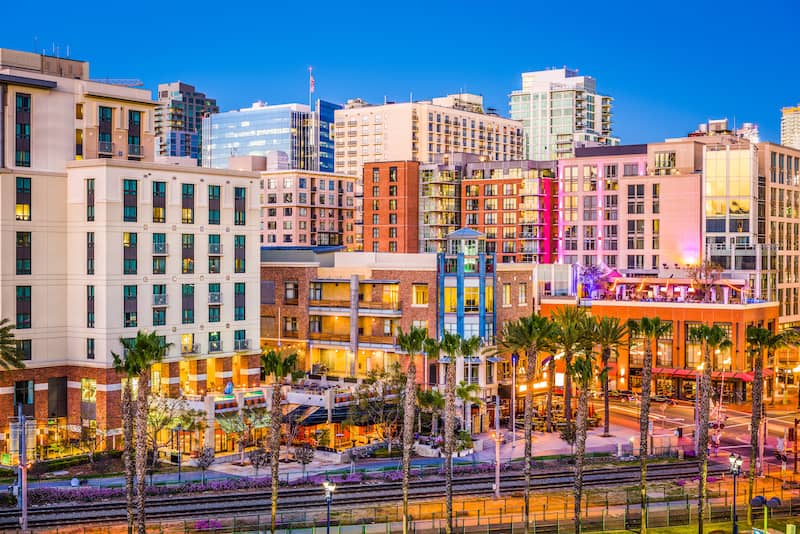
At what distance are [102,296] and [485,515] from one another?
43.6m

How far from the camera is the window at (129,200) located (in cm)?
9706

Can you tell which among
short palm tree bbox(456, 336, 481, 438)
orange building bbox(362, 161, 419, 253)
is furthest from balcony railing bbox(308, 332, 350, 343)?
orange building bbox(362, 161, 419, 253)

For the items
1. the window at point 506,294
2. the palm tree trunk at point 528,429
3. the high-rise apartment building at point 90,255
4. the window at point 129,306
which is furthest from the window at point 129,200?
the palm tree trunk at point 528,429

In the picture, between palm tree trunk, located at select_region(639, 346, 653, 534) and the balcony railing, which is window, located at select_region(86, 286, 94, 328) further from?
palm tree trunk, located at select_region(639, 346, 653, 534)

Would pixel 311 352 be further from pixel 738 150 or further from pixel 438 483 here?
pixel 738 150

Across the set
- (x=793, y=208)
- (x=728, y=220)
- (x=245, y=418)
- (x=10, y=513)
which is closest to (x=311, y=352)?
(x=245, y=418)

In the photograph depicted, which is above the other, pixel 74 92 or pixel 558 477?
pixel 74 92

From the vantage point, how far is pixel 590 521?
71.1 metres

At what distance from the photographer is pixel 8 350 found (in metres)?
88.5

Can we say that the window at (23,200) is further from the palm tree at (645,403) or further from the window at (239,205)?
the palm tree at (645,403)

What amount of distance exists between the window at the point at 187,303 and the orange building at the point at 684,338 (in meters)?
51.8

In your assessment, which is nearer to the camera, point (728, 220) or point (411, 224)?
point (728, 220)

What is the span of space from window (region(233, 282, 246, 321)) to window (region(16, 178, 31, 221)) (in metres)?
22.0

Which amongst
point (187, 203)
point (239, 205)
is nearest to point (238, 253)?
point (239, 205)
